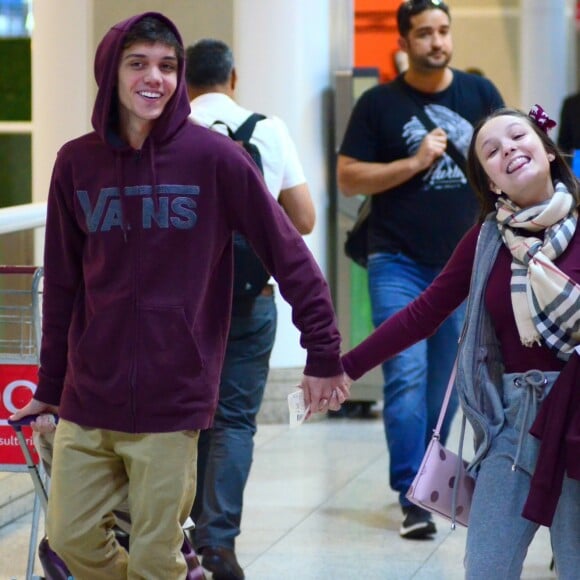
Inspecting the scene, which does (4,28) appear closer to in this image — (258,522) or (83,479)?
(258,522)

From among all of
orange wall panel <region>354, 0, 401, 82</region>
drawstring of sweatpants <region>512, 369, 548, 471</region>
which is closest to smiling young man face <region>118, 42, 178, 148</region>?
drawstring of sweatpants <region>512, 369, 548, 471</region>

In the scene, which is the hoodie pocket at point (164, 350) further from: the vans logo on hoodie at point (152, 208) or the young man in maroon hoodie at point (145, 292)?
the vans logo on hoodie at point (152, 208)

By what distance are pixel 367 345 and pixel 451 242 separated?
2094 millimetres

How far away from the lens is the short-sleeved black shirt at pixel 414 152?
6242mm

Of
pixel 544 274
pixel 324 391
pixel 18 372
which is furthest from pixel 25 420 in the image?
pixel 544 274

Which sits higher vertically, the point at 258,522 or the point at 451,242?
the point at 451,242

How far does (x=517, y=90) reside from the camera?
17.5m

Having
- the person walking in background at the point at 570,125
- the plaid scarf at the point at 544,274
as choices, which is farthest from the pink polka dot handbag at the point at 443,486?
the person walking in background at the point at 570,125

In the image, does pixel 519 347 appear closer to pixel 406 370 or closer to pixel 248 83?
pixel 406 370

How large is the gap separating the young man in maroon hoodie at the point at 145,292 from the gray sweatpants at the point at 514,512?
0.50 meters

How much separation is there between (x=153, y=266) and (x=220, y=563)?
177cm

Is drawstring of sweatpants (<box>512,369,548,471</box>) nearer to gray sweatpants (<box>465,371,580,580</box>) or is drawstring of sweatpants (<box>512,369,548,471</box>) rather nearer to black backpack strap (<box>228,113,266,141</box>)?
gray sweatpants (<box>465,371,580,580</box>)

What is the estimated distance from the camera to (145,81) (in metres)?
3.91

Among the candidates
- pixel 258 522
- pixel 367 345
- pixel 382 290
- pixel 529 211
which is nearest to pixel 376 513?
pixel 258 522
